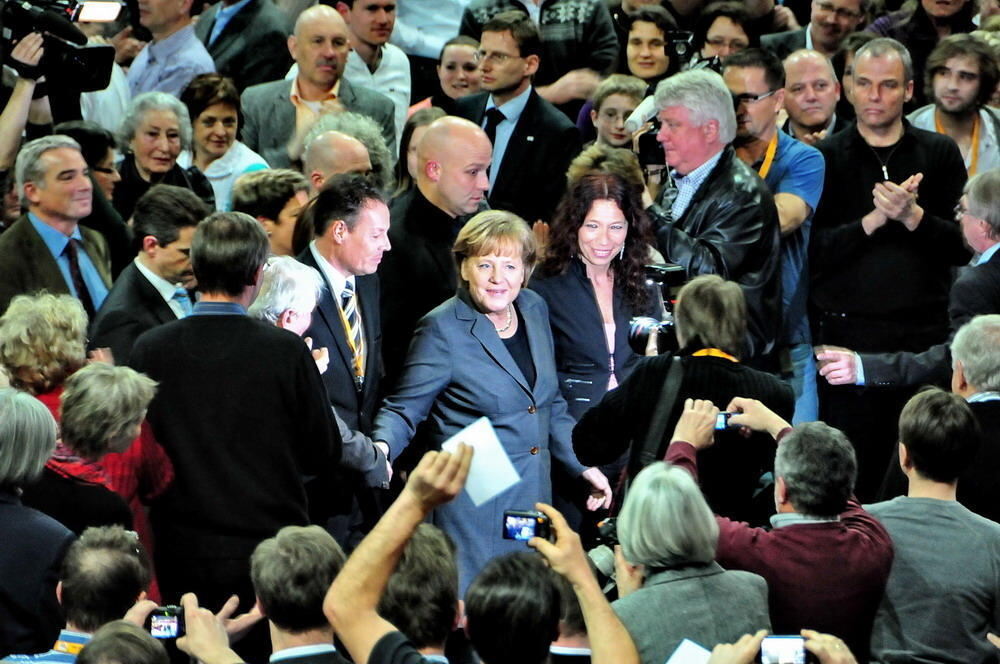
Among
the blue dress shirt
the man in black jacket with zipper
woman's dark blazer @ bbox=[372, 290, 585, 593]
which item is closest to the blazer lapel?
woman's dark blazer @ bbox=[372, 290, 585, 593]

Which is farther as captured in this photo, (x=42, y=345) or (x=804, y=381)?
(x=804, y=381)

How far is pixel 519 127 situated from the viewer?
780 centimetres

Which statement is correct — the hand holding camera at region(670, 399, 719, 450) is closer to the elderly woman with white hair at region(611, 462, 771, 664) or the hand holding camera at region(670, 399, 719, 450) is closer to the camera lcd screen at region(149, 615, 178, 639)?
the elderly woman with white hair at region(611, 462, 771, 664)

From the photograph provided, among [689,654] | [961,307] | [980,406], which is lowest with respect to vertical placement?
[689,654]

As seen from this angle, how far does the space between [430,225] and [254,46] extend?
328cm

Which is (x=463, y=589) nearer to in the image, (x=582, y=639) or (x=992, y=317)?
(x=582, y=639)

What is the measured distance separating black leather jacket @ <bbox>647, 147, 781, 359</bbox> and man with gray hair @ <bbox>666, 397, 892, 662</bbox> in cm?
186

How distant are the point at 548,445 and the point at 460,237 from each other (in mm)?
821

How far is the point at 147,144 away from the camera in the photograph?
743 centimetres

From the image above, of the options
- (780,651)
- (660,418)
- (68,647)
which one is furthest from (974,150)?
(68,647)

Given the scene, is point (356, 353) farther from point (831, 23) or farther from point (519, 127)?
point (831, 23)

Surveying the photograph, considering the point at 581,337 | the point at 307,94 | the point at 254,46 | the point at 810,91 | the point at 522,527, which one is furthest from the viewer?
the point at 254,46

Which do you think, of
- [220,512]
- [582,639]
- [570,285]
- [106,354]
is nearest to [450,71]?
[570,285]

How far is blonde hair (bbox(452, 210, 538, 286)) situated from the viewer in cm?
548
